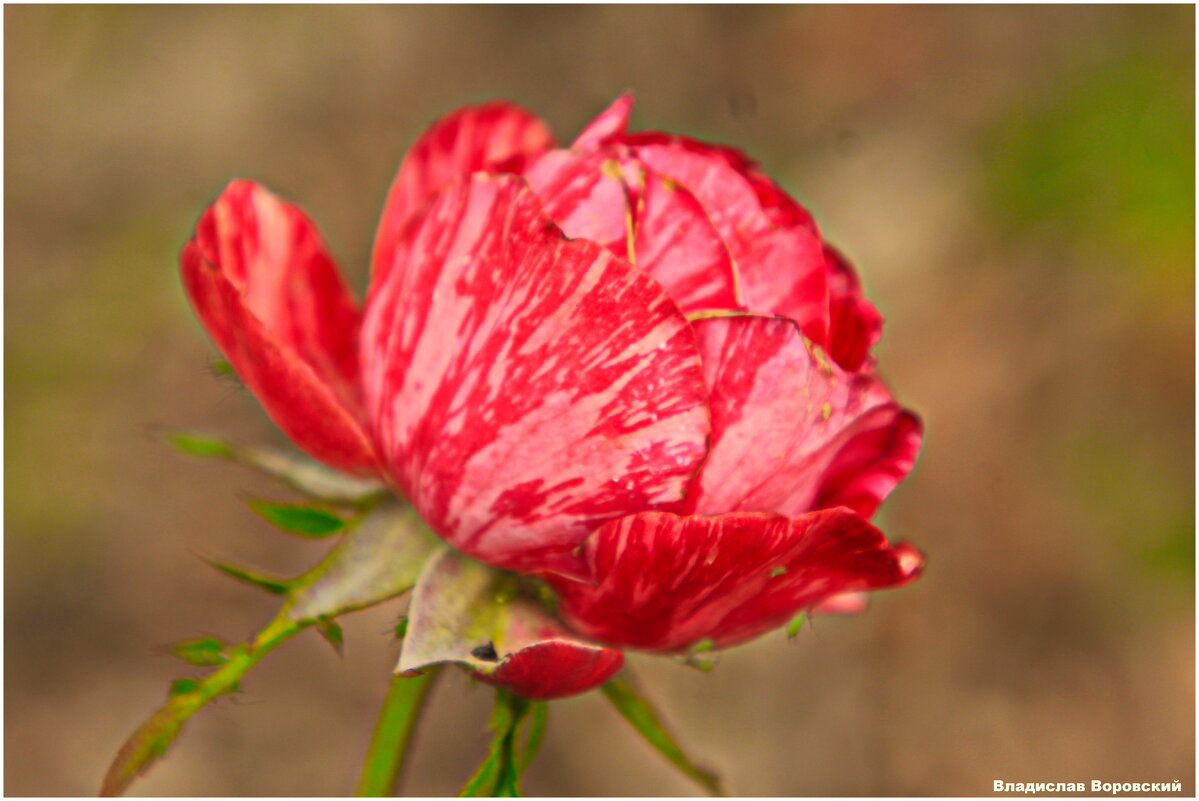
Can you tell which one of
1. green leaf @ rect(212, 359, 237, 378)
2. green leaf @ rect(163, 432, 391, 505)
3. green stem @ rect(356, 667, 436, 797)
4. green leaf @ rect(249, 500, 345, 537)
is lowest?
green stem @ rect(356, 667, 436, 797)

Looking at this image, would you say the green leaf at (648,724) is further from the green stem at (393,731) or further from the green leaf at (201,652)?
the green leaf at (201,652)

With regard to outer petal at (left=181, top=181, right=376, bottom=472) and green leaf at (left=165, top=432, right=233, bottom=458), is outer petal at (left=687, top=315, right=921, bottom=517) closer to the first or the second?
outer petal at (left=181, top=181, right=376, bottom=472)

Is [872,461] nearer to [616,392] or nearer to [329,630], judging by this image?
[616,392]

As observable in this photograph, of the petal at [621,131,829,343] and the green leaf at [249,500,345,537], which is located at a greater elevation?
the petal at [621,131,829,343]

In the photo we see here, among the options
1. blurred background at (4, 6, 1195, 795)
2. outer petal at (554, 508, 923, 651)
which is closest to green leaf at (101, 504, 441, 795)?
outer petal at (554, 508, 923, 651)

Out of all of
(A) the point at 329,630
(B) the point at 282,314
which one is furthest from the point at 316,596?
(B) the point at 282,314

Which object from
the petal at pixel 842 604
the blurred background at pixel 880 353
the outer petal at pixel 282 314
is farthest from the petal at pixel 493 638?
the blurred background at pixel 880 353

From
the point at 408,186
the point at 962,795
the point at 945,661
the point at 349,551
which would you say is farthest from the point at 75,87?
the point at 962,795

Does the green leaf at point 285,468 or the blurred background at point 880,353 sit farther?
the blurred background at point 880,353
